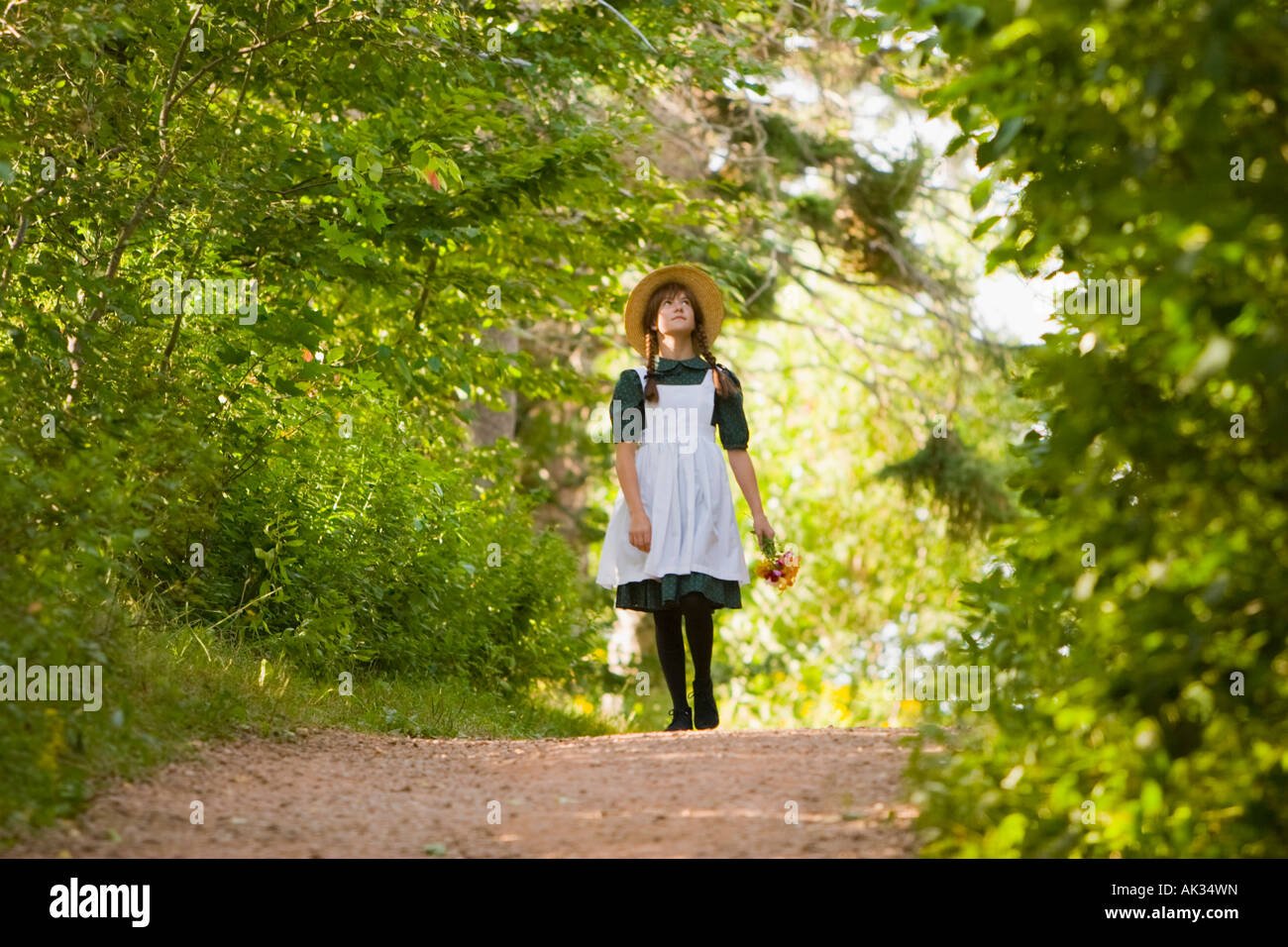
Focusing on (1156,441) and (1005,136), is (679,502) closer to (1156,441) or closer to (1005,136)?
(1005,136)

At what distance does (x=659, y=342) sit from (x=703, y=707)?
1762 mm

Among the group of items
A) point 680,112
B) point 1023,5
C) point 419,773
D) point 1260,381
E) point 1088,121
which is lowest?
point 419,773

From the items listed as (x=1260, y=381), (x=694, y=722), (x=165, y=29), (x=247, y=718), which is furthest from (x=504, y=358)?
(x=1260, y=381)

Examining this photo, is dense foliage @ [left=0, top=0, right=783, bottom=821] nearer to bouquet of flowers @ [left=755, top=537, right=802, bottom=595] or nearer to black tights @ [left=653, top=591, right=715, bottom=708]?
black tights @ [left=653, top=591, right=715, bottom=708]

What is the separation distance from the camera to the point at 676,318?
622cm

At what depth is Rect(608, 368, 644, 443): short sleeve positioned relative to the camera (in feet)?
19.9

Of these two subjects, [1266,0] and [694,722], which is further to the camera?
[694,722]

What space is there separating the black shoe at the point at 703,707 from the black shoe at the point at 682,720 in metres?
0.04

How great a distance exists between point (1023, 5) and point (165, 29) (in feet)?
15.9

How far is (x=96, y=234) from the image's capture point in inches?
236

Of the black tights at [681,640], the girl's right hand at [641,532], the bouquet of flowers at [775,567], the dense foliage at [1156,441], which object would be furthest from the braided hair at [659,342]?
the dense foliage at [1156,441]

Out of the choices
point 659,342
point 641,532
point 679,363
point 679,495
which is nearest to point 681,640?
point 641,532

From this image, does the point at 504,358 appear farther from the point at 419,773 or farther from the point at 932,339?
the point at 932,339

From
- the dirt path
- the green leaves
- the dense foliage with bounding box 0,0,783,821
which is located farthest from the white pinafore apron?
the green leaves
